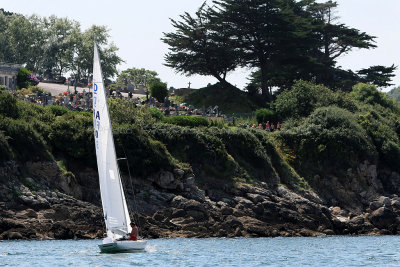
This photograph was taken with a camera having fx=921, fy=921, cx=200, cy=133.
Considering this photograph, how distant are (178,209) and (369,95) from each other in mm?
40782

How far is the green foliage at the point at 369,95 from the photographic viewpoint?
98512mm

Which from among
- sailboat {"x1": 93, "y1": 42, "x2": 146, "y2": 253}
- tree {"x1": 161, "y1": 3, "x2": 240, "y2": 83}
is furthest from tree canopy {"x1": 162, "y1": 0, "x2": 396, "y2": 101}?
sailboat {"x1": 93, "y1": 42, "x2": 146, "y2": 253}

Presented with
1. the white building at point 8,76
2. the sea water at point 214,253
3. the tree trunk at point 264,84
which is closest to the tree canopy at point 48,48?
the white building at point 8,76

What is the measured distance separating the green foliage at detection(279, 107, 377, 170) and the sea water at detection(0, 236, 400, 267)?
71.5ft

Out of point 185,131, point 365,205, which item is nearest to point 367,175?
point 365,205

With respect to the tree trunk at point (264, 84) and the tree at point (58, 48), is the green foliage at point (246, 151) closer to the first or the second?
the tree trunk at point (264, 84)

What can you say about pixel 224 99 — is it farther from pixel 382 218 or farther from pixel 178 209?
pixel 178 209

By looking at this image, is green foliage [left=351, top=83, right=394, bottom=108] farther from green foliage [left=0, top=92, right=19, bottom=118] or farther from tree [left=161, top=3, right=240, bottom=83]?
green foliage [left=0, top=92, right=19, bottom=118]

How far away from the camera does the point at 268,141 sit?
81.5m

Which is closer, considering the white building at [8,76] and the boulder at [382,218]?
the boulder at [382,218]

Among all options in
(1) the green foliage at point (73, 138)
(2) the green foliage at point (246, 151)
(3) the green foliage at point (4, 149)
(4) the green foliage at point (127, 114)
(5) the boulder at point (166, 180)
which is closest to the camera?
(3) the green foliage at point (4, 149)

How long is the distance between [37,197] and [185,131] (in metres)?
17.7

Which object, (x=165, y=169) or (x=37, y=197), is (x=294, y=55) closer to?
(x=165, y=169)

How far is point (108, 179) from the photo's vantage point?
44.2 m
